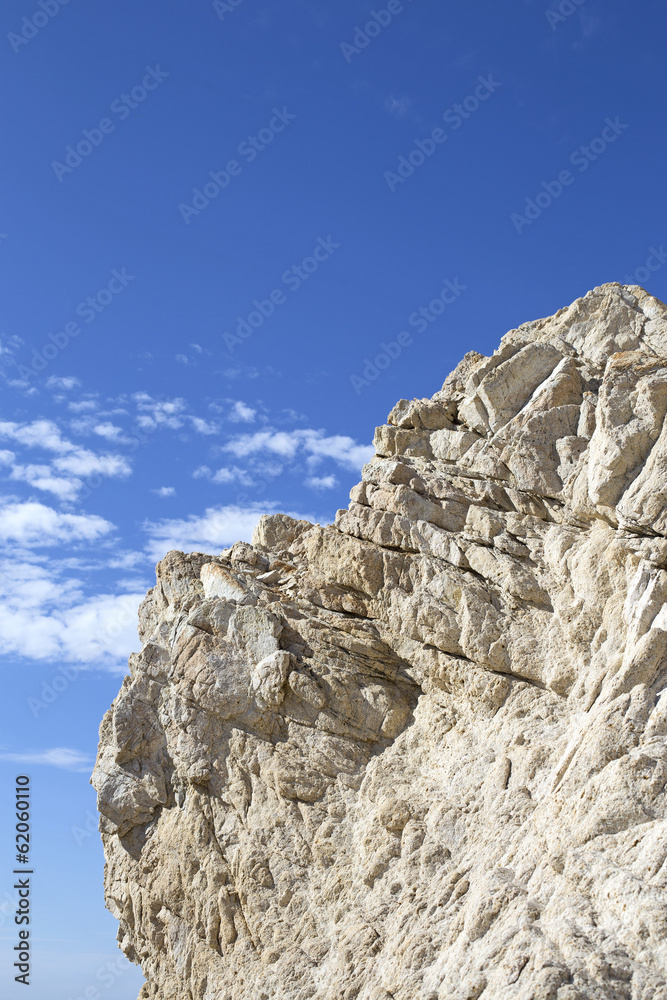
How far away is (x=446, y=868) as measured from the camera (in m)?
18.5

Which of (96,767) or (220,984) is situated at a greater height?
(96,767)

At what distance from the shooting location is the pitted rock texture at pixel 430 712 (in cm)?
1588

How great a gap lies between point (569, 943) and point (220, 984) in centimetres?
1085

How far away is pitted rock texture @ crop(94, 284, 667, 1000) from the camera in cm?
1588

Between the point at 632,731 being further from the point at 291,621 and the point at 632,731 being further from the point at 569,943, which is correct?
the point at 291,621

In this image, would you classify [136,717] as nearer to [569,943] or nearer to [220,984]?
[220,984]

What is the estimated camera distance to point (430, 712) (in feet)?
71.6

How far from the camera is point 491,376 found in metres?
25.8

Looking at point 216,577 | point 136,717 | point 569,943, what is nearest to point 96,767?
point 136,717

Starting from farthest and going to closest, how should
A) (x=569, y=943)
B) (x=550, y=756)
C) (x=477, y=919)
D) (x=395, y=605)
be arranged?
(x=395, y=605)
(x=550, y=756)
(x=477, y=919)
(x=569, y=943)

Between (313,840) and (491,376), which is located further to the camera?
(491,376)

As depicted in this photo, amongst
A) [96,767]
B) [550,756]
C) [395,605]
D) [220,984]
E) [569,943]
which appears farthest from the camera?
[96,767]

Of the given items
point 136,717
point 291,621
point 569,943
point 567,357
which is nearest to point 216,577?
point 291,621

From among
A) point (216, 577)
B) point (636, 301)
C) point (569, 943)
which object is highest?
point (636, 301)
